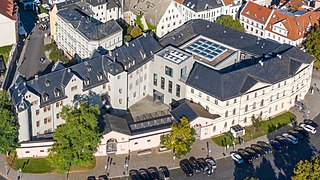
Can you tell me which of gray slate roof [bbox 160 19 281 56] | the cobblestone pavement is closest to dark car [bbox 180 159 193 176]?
the cobblestone pavement

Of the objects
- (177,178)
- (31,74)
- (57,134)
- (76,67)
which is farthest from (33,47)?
(177,178)

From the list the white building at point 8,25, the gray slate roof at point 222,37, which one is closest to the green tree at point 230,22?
the gray slate roof at point 222,37

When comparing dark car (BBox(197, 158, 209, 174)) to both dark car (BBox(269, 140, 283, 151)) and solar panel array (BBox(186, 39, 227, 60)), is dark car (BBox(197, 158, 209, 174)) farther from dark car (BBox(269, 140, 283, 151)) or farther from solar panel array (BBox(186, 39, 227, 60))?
solar panel array (BBox(186, 39, 227, 60))

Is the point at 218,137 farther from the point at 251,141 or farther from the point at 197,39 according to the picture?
the point at 197,39

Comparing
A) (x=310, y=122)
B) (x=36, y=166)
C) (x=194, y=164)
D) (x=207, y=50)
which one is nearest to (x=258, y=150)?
(x=194, y=164)

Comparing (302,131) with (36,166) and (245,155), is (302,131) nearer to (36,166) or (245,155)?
(245,155)
